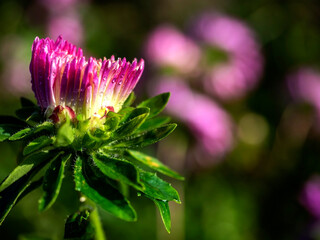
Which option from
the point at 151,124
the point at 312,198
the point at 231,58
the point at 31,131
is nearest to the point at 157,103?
the point at 151,124

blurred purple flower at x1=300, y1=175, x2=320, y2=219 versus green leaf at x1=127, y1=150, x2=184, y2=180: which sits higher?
green leaf at x1=127, y1=150, x2=184, y2=180

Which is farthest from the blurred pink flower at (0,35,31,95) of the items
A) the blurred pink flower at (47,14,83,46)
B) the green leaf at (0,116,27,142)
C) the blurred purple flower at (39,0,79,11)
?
the green leaf at (0,116,27,142)

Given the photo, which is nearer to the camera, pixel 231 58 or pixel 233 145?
pixel 233 145

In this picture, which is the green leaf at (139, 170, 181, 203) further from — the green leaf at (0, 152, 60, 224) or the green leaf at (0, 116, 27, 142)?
the green leaf at (0, 116, 27, 142)

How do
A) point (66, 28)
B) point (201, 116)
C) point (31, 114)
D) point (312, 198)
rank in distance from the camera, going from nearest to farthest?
point (31, 114) → point (312, 198) → point (201, 116) → point (66, 28)

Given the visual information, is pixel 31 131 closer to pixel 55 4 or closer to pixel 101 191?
pixel 101 191

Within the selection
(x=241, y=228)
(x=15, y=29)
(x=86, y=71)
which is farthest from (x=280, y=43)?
(x=86, y=71)

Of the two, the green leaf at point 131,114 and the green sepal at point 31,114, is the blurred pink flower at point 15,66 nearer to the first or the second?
the green sepal at point 31,114

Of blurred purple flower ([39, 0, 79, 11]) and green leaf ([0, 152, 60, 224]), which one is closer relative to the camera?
green leaf ([0, 152, 60, 224])
